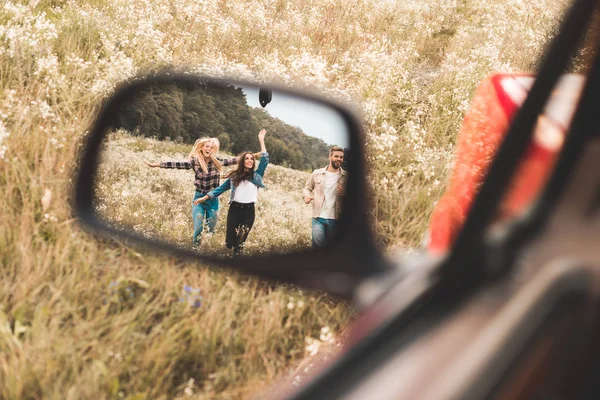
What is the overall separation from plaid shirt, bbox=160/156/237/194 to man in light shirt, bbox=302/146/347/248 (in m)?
0.66

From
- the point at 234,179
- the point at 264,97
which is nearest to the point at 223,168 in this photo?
the point at 234,179

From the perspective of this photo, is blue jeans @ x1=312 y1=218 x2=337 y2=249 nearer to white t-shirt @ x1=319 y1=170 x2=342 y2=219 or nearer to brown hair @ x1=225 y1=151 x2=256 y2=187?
white t-shirt @ x1=319 y1=170 x2=342 y2=219

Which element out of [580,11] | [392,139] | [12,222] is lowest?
[12,222]

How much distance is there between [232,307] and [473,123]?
1894mm

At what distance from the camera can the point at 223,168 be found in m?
2.15

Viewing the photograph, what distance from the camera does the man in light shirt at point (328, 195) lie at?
1245 millimetres

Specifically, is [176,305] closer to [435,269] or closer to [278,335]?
[278,335]

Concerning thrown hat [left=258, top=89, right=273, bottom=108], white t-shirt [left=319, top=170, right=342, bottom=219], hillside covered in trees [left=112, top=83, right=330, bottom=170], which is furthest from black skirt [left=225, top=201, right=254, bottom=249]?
white t-shirt [left=319, top=170, right=342, bottom=219]

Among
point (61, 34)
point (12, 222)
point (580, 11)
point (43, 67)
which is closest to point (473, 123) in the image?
point (580, 11)

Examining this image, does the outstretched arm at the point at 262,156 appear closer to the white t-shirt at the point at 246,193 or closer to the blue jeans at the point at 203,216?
the white t-shirt at the point at 246,193

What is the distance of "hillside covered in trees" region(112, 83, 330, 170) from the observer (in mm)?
1885

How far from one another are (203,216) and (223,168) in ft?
1.23

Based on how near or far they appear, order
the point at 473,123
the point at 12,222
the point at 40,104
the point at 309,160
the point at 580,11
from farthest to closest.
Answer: the point at 40,104
the point at 12,222
the point at 309,160
the point at 473,123
the point at 580,11

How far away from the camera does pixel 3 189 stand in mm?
3520
